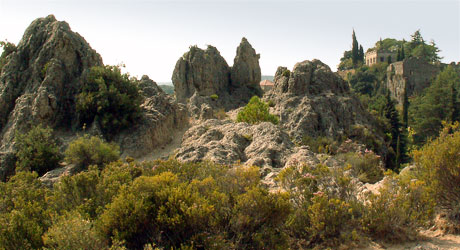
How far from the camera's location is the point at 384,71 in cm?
7119

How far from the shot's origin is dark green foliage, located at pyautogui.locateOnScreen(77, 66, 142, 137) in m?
15.1

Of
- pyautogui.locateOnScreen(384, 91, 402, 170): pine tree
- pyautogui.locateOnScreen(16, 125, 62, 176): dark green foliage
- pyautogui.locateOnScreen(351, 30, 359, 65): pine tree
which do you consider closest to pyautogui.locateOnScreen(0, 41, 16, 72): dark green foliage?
pyautogui.locateOnScreen(16, 125, 62, 176): dark green foliage

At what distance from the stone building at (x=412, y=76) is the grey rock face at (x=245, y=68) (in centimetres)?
3613

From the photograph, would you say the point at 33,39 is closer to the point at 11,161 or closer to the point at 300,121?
the point at 11,161

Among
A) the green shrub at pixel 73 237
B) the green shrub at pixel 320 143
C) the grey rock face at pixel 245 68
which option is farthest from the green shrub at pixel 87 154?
the grey rock face at pixel 245 68

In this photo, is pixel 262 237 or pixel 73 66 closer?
pixel 262 237

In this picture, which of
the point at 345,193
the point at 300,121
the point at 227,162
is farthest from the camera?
the point at 300,121

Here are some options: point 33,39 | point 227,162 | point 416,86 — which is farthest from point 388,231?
point 416,86

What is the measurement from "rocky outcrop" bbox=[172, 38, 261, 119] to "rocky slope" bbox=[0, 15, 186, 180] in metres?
16.6

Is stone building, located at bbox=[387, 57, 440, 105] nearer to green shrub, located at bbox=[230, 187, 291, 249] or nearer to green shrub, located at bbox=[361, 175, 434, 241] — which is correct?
green shrub, located at bbox=[361, 175, 434, 241]

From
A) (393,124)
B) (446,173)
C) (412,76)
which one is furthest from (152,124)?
Answer: (412,76)

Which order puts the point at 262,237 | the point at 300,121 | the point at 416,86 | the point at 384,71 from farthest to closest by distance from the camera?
the point at 384,71 → the point at 416,86 → the point at 300,121 → the point at 262,237

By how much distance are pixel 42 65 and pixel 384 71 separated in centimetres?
6792

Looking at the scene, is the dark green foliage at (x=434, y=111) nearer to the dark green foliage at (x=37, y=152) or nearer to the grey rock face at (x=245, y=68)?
the grey rock face at (x=245, y=68)
